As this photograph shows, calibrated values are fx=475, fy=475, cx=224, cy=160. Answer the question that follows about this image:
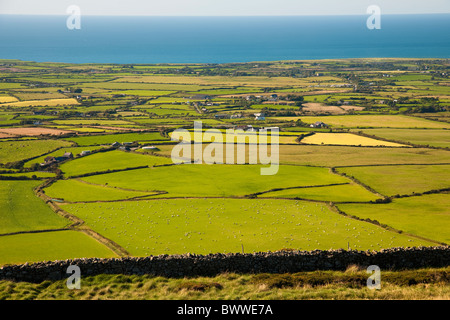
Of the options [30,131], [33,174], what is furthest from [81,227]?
[30,131]

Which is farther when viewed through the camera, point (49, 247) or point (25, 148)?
point (25, 148)

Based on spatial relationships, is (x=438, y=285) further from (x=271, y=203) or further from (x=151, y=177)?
(x=151, y=177)

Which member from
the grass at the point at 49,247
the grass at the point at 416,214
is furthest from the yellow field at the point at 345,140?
the grass at the point at 49,247

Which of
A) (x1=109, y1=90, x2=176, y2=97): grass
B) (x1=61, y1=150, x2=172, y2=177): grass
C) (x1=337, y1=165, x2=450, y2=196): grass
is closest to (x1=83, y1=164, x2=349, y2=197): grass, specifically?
(x1=61, y1=150, x2=172, y2=177): grass

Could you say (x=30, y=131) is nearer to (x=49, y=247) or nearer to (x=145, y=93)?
(x=145, y=93)

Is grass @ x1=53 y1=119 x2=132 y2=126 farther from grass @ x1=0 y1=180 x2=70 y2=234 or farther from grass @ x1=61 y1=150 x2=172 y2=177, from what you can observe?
grass @ x1=0 y1=180 x2=70 y2=234

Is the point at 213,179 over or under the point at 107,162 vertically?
under

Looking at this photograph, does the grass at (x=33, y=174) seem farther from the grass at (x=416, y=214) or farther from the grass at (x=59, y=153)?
the grass at (x=416, y=214)
